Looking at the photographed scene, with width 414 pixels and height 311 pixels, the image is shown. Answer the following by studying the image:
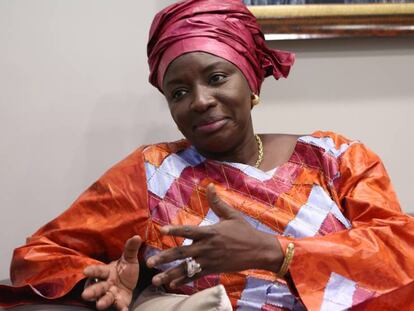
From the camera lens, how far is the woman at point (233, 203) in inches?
44.1

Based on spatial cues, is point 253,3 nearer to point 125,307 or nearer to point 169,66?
point 169,66

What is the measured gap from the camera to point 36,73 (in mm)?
1604

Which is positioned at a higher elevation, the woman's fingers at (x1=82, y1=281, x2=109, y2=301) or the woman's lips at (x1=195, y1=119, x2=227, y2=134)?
the woman's lips at (x1=195, y1=119, x2=227, y2=134)

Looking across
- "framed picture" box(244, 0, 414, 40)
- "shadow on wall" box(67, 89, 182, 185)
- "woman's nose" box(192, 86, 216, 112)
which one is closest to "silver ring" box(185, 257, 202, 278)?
"woman's nose" box(192, 86, 216, 112)

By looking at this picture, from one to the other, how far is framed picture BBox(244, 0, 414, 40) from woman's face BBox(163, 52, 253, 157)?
387 mm

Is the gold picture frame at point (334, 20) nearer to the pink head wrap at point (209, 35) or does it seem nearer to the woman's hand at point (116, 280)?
the pink head wrap at point (209, 35)

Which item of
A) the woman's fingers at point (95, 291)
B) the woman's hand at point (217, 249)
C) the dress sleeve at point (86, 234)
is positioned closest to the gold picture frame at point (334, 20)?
the dress sleeve at point (86, 234)

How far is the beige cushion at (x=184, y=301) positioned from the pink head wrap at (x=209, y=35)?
53 cm

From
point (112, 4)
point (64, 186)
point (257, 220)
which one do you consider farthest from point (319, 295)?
point (112, 4)

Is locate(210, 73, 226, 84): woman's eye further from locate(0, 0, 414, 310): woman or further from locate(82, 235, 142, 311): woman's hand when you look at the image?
locate(82, 235, 142, 311): woman's hand

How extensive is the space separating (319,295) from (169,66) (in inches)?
25.0

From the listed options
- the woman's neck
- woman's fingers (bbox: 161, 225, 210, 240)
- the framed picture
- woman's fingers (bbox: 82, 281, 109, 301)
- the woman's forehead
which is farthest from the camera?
the framed picture

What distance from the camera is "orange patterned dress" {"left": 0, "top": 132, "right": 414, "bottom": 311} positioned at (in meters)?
1.12

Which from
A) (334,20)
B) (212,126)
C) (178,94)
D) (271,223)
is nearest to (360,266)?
(271,223)
